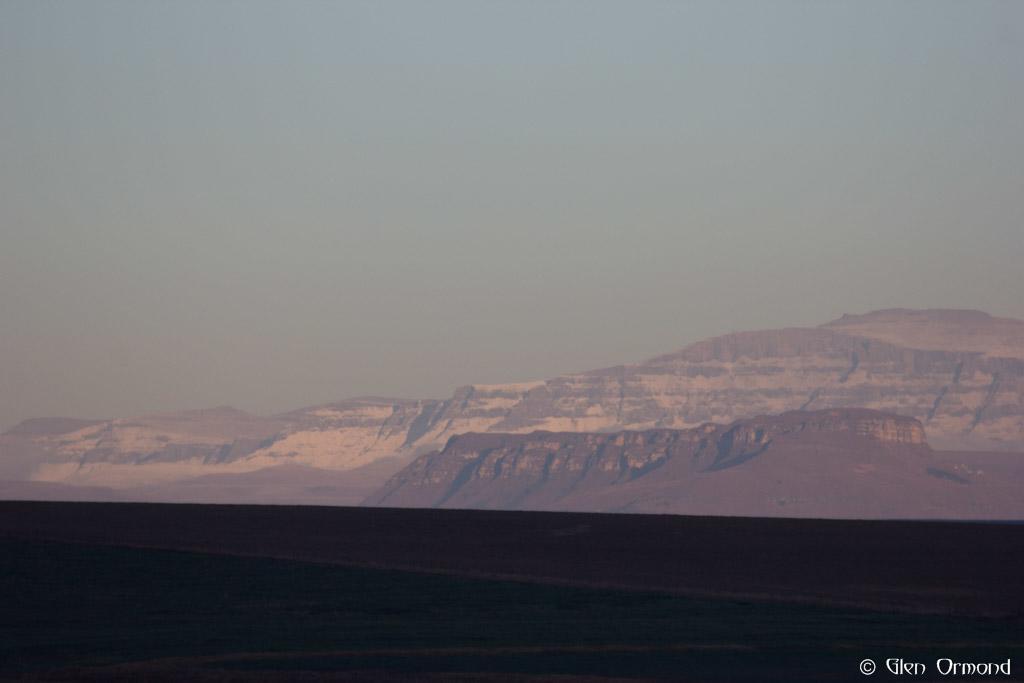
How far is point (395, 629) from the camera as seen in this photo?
1960 inches

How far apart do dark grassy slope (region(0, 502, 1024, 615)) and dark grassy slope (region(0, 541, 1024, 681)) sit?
541 centimetres

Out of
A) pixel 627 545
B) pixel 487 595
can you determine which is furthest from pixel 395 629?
pixel 627 545

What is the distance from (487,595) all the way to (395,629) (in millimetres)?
11072

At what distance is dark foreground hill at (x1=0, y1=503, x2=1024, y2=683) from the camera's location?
41875mm

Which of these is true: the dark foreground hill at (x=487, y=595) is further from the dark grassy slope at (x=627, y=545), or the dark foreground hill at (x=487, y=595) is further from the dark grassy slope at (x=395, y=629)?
the dark grassy slope at (x=627, y=545)

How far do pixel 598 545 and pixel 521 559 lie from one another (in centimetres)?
817

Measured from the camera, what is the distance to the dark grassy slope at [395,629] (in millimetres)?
40500

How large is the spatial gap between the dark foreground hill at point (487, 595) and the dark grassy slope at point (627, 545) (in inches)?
9.4

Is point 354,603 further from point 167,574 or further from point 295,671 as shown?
point 295,671

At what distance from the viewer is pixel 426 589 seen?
6266cm

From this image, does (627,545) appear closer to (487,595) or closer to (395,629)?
(487,595)

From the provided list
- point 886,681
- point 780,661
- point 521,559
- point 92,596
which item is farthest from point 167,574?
point 886,681

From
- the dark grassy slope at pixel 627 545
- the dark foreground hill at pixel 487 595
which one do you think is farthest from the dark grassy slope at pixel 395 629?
the dark grassy slope at pixel 627 545

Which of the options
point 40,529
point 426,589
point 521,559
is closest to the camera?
point 426,589
